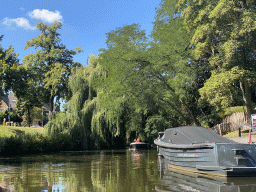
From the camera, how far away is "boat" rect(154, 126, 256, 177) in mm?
10141

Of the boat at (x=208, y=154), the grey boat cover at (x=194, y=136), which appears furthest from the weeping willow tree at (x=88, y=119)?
the boat at (x=208, y=154)

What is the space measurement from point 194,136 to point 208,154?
191 centimetres

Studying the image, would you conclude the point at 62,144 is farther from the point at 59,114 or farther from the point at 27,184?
the point at 27,184

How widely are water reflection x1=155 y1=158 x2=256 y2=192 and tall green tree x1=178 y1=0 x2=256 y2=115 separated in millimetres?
10114

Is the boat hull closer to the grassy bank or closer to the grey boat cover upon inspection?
the grey boat cover

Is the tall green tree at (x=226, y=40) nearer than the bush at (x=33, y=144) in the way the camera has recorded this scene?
Yes

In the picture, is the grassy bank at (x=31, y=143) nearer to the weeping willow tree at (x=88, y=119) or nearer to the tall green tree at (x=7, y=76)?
the weeping willow tree at (x=88, y=119)

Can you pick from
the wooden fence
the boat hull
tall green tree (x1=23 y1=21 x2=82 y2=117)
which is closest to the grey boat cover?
the boat hull

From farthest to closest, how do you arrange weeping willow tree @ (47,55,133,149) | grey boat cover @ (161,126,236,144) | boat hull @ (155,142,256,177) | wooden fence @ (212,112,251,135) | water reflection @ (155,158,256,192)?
1. weeping willow tree @ (47,55,133,149)
2. wooden fence @ (212,112,251,135)
3. grey boat cover @ (161,126,236,144)
4. boat hull @ (155,142,256,177)
5. water reflection @ (155,158,256,192)

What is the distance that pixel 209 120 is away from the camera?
26.4 metres

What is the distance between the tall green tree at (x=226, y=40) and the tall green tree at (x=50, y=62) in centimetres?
2535

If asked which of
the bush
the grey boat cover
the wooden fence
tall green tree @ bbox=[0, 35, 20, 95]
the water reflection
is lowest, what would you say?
the water reflection

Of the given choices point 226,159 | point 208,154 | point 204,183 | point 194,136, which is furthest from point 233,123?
point 204,183

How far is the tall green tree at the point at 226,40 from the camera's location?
1930 centimetres
